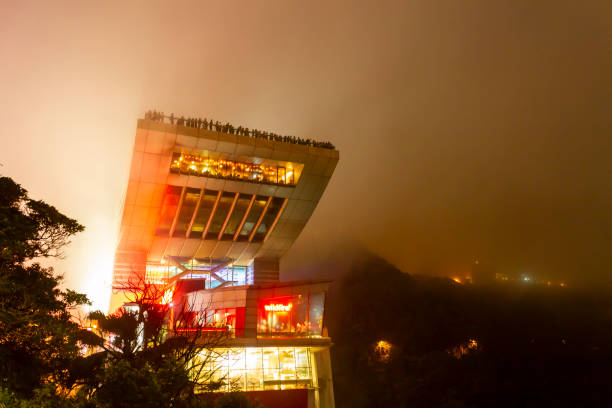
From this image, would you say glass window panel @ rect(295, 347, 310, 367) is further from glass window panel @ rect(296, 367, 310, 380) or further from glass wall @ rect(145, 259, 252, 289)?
glass wall @ rect(145, 259, 252, 289)

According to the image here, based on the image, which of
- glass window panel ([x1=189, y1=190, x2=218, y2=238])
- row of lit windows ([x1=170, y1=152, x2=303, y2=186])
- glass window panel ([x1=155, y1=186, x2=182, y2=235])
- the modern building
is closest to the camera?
the modern building

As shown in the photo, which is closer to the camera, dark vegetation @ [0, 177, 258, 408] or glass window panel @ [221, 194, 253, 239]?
dark vegetation @ [0, 177, 258, 408]

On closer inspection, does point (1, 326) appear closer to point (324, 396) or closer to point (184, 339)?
point (184, 339)

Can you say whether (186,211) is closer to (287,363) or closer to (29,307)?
(287,363)

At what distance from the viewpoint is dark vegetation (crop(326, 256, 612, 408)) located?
4722cm

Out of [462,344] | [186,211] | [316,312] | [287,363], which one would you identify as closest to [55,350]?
[287,363]

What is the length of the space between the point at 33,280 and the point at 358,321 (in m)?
61.1

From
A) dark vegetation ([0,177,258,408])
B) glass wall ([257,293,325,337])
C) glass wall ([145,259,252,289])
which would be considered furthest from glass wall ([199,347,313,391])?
glass wall ([145,259,252,289])

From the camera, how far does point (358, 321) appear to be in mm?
70688

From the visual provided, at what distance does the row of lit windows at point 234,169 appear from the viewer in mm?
37594

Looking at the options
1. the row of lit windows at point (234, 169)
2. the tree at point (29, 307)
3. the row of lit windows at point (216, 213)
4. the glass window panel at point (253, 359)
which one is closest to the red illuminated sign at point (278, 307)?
the glass window panel at point (253, 359)

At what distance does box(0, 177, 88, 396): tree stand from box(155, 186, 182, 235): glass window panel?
23.1 meters

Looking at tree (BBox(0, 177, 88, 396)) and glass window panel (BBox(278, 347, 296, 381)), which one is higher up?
tree (BBox(0, 177, 88, 396))

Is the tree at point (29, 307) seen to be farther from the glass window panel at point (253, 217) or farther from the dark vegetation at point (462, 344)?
the dark vegetation at point (462, 344)
